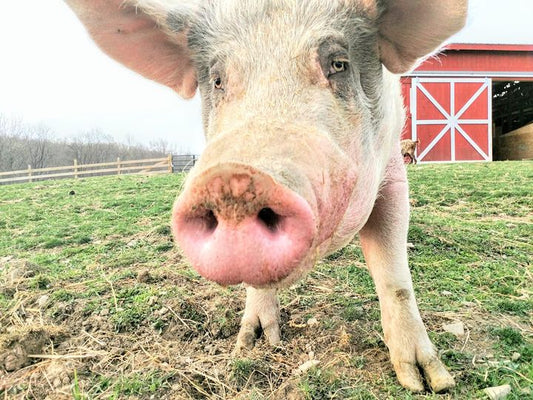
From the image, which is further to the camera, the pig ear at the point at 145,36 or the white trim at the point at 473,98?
the white trim at the point at 473,98

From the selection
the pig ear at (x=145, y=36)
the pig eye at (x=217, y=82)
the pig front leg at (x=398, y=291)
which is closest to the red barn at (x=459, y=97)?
the pig front leg at (x=398, y=291)

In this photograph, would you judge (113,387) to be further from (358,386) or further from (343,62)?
(343,62)

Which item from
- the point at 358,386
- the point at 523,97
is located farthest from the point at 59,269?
the point at 523,97

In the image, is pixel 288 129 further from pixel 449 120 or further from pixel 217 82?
pixel 449 120

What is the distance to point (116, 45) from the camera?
2.43m

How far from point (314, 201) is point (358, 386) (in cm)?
116

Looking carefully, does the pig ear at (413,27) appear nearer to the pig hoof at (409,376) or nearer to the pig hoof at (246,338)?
the pig hoof at (409,376)

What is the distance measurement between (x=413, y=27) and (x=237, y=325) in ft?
6.41

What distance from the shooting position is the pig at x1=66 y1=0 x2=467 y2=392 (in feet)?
3.75

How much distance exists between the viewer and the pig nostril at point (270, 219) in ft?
3.79

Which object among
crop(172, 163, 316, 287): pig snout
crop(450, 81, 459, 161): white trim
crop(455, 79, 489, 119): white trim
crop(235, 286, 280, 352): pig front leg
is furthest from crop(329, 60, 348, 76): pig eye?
crop(455, 79, 489, 119): white trim

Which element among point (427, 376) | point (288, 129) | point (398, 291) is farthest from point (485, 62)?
point (288, 129)

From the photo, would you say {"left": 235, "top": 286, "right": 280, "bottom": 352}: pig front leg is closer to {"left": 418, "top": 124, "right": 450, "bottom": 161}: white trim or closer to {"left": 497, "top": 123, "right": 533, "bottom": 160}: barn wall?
{"left": 418, "top": 124, "right": 450, "bottom": 161}: white trim

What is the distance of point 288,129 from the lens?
136cm
